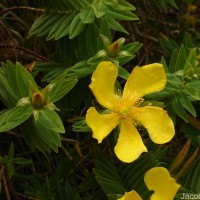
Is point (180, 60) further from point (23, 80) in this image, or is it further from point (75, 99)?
point (23, 80)

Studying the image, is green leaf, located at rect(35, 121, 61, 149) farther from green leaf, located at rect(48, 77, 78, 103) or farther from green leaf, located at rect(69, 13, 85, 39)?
green leaf, located at rect(69, 13, 85, 39)

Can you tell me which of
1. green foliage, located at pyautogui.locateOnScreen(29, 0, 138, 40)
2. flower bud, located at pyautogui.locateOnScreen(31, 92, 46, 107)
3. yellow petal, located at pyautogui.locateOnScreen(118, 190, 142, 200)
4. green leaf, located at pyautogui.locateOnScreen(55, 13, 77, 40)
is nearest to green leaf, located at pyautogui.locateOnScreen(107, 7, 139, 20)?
green foliage, located at pyautogui.locateOnScreen(29, 0, 138, 40)

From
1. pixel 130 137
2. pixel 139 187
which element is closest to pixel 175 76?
pixel 130 137

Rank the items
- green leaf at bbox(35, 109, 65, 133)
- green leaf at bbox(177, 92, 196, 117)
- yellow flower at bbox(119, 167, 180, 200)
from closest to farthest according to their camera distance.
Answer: green leaf at bbox(35, 109, 65, 133) → yellow flower at bbox(119, 167, 180, 200) → green leaf at bbox(177, 92, 196, 117)

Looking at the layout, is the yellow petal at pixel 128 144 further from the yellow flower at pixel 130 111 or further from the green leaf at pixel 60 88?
the green leaf at pixel 60 88

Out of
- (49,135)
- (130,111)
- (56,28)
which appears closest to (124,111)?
(130,111)
